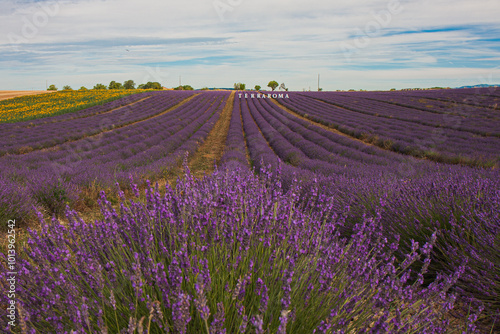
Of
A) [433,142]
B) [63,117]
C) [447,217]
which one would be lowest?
[433,142]

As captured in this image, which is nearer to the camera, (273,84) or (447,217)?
(447,217)

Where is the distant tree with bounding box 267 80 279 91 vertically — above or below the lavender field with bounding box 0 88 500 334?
above

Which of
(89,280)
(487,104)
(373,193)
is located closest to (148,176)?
(373,193)

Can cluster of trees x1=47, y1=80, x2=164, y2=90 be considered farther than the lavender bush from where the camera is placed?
Yes

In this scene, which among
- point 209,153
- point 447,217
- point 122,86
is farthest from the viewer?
point 122,86

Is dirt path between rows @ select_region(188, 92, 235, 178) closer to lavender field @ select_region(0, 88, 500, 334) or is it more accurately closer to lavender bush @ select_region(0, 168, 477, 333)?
lavender field @ select_region(0, 88, 500, 334)

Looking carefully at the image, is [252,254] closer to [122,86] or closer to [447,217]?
[447,217]

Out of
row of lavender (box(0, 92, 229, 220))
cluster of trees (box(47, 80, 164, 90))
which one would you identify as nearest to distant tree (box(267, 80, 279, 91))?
cluster of trees (box(47, 80, 164, 90))

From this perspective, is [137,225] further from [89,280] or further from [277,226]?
[277,226]

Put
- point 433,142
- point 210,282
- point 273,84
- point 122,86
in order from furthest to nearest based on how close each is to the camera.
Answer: point 273,84, point 122,86, point 433,142, point 210,282

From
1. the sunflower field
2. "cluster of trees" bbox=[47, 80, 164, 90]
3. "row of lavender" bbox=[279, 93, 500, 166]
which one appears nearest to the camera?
"row of lavender" bbox=[279, 93, 500, 166]

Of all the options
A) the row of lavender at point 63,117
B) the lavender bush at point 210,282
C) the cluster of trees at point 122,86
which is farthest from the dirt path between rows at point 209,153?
the cluster of trees at point 122,86

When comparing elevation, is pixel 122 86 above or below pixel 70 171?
above

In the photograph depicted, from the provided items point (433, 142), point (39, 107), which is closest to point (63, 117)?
point (39, 107)
